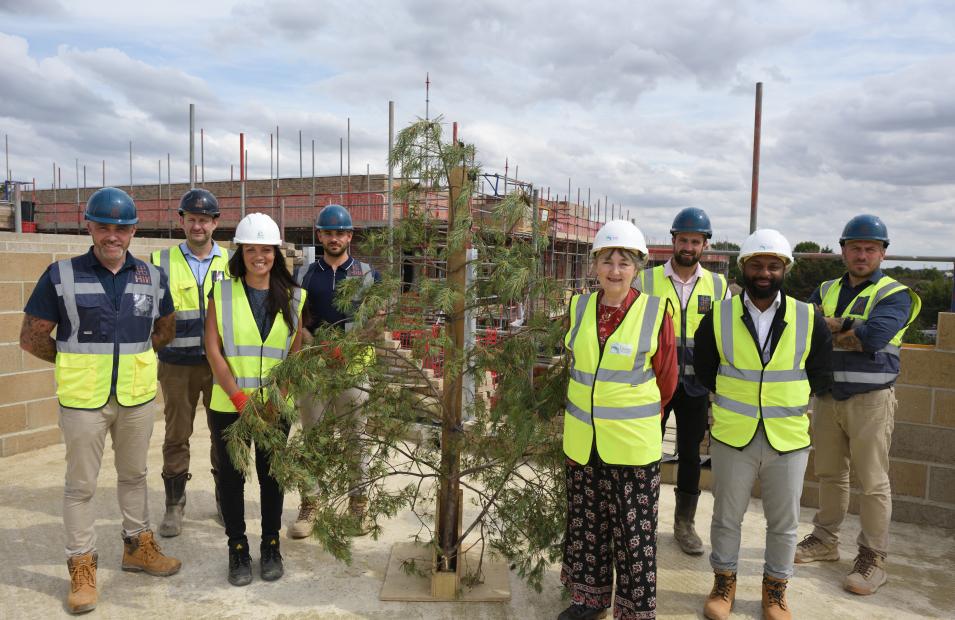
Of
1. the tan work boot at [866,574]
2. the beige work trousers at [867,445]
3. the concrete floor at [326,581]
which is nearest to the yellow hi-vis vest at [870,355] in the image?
the beige work trousers at [867,445]

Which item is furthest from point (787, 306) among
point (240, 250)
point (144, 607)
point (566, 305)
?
point (144, 607)

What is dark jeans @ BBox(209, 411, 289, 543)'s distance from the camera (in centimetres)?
356

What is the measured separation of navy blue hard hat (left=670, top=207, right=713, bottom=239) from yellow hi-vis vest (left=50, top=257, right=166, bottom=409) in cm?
324

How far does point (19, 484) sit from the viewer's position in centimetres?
511

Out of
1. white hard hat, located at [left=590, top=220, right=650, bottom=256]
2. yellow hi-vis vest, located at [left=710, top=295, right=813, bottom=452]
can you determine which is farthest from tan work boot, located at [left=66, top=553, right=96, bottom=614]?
yellow hi-vis vest, located at [left=710, top=295, right=813, bottom=452]

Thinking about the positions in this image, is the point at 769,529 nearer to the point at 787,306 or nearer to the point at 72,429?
the point at 787,306

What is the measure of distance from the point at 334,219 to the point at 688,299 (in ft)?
7.75

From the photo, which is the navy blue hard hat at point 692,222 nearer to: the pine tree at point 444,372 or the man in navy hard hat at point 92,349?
the pine tree at point 444,372

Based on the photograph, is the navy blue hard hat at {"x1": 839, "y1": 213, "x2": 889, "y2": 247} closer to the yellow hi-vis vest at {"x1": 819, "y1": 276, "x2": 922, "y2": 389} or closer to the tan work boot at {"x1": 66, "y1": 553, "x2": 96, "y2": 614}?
the yellow hi-vis vest at {"x1": 819, "y1": 276, "x2": 922, "y2": 389}

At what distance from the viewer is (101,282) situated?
3.44 m

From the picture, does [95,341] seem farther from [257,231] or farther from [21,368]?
[21,368]

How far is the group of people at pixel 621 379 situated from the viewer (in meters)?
3.04

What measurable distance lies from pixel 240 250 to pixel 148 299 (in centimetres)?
59

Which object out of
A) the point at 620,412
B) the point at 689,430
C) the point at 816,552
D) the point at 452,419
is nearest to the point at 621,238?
the point at 620,412
